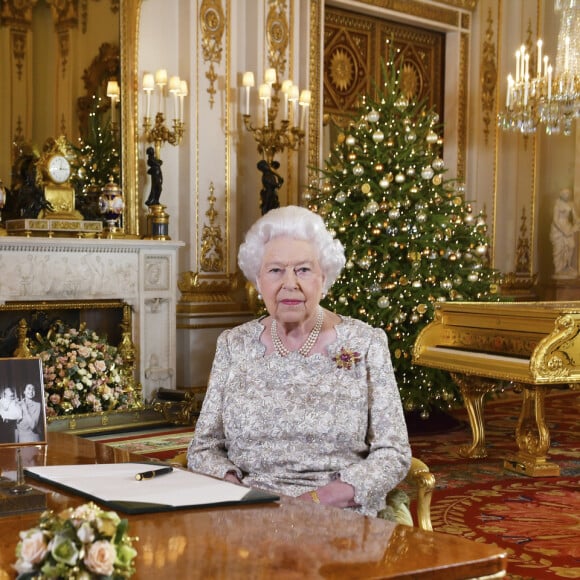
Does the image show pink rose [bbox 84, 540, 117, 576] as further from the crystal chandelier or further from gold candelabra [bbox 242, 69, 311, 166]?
the crystal chandelier

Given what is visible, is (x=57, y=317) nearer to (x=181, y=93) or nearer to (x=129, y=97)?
(x=129, y=97)

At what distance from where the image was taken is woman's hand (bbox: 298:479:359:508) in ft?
7.40

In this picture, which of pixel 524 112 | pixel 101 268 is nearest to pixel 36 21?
pixel 101 268

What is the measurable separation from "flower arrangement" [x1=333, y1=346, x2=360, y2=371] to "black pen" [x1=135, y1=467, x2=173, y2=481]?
0.61m

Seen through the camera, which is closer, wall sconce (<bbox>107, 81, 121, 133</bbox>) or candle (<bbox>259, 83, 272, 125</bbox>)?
wall sconce (<bbox>107, 81, 121, 133</bbox>)

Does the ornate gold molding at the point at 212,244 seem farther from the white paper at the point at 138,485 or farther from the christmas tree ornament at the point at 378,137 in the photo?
the white paper at the point at 138,485

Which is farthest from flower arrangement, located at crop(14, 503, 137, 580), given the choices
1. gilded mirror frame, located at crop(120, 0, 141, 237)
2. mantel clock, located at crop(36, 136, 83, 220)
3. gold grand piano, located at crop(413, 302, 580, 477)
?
gilded mirror frame, located at crop(120, 0, 141, 237)

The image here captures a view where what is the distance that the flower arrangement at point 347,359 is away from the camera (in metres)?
2.48

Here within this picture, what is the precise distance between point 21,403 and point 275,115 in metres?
6.50

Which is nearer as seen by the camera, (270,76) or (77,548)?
(77,548)

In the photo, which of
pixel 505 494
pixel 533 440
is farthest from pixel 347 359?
pixel 533 440

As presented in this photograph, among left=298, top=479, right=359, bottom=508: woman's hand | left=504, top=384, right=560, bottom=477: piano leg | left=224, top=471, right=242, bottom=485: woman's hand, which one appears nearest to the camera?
left=298, top=479, right=359, bottom=508: woman's hand

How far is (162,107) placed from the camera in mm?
7844

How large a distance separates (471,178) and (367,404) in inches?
329
